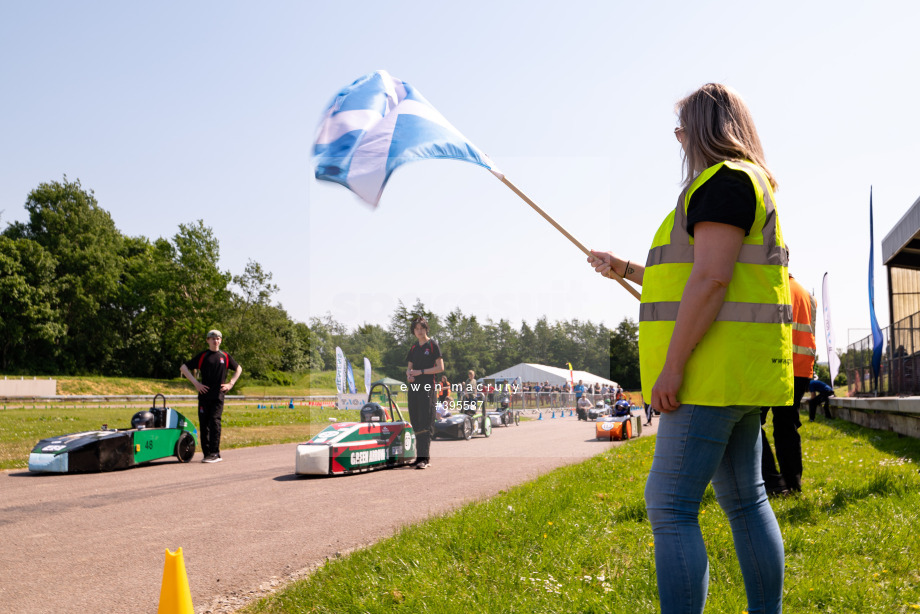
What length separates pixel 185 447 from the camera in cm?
1032

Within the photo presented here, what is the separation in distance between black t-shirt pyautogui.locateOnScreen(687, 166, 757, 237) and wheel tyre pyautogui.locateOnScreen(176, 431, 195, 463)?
31.7 feet

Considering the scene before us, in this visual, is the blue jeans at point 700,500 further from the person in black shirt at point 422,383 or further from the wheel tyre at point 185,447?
the wheel tyre at point 185,447

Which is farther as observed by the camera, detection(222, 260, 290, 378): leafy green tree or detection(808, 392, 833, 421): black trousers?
detection(222, 260, 290, 378): leafy green tree

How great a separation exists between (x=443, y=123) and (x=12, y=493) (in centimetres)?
606

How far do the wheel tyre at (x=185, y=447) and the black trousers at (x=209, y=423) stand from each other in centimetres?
22

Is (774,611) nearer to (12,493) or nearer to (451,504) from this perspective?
(451,504)

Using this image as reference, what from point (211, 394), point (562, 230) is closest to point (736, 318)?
point (562, 230)

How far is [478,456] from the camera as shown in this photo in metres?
11.5

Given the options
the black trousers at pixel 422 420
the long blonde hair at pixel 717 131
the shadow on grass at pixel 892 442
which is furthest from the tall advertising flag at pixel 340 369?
the long blonde hair at pixel 717 131

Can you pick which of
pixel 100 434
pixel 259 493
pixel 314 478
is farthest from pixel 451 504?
pixel 100 434

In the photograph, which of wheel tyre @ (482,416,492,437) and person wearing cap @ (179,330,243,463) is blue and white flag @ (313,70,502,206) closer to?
person wearing cap @ (179,330,243,463)

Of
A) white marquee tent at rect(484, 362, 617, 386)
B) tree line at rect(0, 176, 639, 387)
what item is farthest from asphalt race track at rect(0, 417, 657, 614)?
tree line at rect(0, 176, 639, 387)

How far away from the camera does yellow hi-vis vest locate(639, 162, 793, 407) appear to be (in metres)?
2.17

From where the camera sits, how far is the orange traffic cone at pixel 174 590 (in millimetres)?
2498
